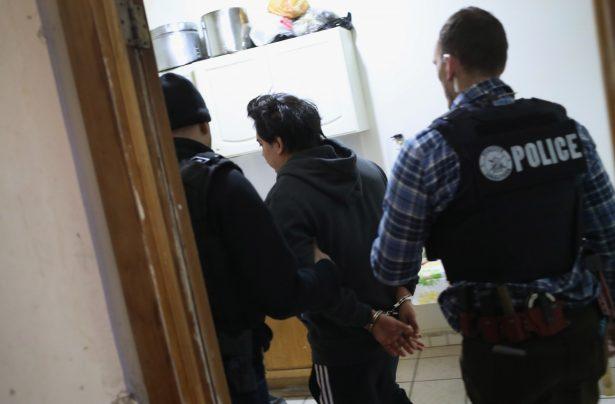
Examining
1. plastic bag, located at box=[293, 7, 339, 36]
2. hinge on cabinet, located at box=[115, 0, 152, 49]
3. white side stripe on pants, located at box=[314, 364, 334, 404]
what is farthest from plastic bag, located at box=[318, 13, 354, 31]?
hinge on cabinet, located at box=[115, 0, 152, 49]

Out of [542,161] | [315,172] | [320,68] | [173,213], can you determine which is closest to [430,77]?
[320,68]

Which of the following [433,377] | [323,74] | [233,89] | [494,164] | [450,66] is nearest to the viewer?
[494,164]

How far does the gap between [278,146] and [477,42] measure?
2.27ft

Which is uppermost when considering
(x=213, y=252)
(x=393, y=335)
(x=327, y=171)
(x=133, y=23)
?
(x=133, y=23)

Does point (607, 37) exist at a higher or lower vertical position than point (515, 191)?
higher

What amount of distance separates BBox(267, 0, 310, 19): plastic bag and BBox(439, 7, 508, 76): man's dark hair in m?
2.03

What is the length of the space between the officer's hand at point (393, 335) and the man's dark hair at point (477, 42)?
0.76 metres

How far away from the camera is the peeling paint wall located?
90 cm

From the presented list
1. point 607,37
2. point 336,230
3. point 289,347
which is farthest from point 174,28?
point 607,37

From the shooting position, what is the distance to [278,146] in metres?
1.65

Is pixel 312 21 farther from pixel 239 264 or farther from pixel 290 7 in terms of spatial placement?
pixel 239 264

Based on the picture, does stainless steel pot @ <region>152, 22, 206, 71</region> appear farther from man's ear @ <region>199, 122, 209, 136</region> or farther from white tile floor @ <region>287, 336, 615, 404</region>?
white tile floor @ <region>287, 336, 615, 404</region>

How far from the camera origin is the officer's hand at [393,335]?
1.54 m

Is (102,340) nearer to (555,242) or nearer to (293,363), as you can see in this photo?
(555,242)
